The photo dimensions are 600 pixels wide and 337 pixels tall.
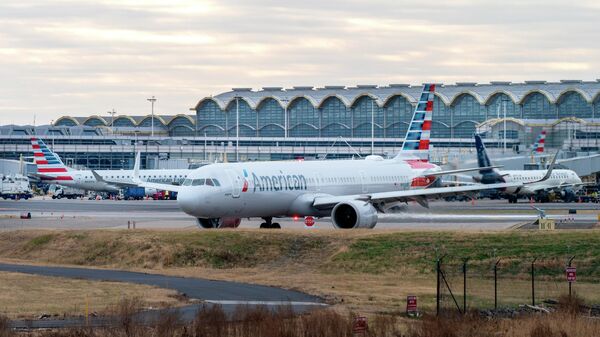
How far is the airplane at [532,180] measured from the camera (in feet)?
391

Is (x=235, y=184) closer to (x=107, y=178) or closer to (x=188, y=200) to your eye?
(x=188, y=200)

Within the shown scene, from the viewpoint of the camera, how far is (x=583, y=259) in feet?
165

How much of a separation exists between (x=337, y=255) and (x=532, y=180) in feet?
256

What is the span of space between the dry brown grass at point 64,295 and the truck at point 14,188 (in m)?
97.5

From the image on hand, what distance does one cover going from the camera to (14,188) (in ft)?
472

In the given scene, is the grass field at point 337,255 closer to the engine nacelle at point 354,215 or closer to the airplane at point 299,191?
the airplane at point 299,191

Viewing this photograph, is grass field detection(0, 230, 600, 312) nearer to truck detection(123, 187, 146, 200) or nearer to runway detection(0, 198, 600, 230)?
runway detection(0, 198, 600, 230)

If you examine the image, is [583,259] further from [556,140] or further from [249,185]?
[556,140]

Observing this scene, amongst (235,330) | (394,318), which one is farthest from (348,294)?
(235,330)

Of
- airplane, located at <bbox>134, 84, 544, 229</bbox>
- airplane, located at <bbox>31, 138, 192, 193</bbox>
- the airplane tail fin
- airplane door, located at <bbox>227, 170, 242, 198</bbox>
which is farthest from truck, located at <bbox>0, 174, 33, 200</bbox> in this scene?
airplane door, located at <bbox>227, 170, 242, 198</bbox>

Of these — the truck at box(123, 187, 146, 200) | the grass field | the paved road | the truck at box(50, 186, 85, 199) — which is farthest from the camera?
the truck at box(50, 186, 85, 199)

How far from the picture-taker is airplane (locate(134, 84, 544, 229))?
202ft

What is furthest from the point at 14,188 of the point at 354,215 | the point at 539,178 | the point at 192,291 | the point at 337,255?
the point at 192,291

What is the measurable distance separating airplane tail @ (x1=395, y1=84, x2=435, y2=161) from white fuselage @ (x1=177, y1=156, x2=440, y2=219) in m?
4.20
